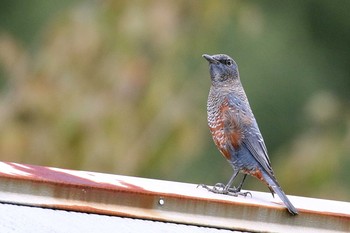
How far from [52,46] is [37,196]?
706cm

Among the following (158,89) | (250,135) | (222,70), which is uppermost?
(222,70)

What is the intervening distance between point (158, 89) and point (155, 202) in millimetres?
7326

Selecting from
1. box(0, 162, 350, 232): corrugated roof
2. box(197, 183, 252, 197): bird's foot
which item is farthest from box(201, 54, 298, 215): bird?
box(0, 162, 350, 232): corrugated roof

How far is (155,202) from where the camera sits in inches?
127

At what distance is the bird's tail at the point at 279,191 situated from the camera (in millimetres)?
3454

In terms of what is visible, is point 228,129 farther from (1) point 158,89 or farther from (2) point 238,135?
(1) point 158,89

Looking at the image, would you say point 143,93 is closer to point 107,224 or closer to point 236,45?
point 236,45

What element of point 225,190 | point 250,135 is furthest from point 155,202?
point 250,135

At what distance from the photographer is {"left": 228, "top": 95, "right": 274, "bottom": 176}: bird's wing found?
4496mm

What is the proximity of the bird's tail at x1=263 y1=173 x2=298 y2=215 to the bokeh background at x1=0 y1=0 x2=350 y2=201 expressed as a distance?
503cm

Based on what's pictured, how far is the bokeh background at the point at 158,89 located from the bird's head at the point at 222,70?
14.7ft

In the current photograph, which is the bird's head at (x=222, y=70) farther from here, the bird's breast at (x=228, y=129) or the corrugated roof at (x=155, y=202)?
the corrugated roof at (x=155, y=202)

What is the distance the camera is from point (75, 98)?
9719 millimetres

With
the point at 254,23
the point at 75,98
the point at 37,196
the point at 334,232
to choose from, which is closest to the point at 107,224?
the point at 37,196
